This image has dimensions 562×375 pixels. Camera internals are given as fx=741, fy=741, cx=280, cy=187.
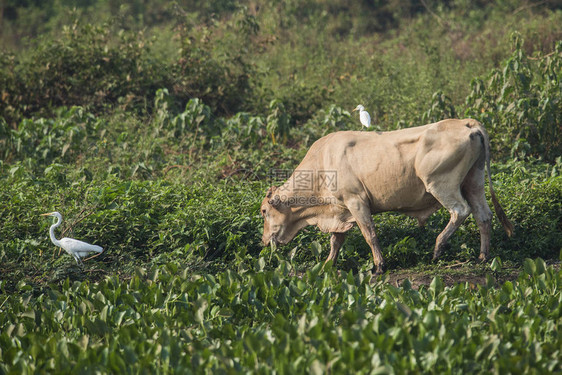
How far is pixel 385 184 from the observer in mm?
6691

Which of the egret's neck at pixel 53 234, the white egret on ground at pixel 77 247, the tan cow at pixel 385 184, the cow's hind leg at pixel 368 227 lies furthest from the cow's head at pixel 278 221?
the egret's neck at pixel 53 234

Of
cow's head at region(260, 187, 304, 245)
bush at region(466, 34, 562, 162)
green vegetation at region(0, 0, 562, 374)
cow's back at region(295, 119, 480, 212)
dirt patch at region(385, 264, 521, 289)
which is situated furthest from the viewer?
bush at region(466, 34, 562, 162)

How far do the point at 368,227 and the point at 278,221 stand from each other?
94cm

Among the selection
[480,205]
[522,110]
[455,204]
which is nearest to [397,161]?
[455,204]

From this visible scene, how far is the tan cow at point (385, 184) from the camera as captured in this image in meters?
6.47

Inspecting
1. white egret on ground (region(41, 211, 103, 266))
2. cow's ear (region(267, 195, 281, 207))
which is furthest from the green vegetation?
cow's ear (region(267, 195, 281, 207))

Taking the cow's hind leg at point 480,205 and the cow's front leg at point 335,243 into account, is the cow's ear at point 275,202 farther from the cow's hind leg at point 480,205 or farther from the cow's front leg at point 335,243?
the cow's hind leg at point 480,205

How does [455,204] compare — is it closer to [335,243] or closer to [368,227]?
[368,227]

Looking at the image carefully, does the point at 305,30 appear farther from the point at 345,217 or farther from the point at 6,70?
the point at 345,217

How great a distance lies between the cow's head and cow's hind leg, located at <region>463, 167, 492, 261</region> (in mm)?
1643

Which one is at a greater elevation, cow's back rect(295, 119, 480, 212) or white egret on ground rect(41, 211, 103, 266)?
cow's back rect(295, 119, 480, 212)

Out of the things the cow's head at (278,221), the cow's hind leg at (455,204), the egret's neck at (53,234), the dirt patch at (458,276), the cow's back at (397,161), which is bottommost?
the dirt patch at (458,276)

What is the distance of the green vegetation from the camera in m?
4.61

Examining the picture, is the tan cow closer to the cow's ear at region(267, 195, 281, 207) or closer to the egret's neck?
the cow's ear at region(267, 195, 281, 207)
